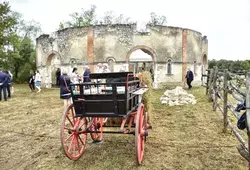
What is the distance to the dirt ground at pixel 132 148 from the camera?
4906 millimetres

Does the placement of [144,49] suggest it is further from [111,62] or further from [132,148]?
[132,148]

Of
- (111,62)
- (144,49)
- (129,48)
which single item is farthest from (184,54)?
(111,62)

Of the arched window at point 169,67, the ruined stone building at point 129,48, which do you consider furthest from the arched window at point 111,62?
the arched window at point 169,67

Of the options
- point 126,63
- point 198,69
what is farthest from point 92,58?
point 198,69

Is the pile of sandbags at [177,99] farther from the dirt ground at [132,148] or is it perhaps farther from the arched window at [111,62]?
the arched window at [111,62]

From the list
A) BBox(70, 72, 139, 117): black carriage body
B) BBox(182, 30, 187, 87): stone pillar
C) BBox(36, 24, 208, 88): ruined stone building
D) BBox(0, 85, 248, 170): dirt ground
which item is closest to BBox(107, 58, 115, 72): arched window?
BBox(36, 24, 208, 88): ruined stone building

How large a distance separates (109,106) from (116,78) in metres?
1.21

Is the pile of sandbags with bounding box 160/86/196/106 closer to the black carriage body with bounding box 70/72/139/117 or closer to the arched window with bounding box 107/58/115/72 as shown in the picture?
the black carriage body with bounding box 70/72/139/117

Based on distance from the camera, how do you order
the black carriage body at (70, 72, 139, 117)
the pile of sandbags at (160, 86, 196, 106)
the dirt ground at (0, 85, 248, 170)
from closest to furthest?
the black carriage body at (70, 72, 139, 117)
the dirt ground at (0, 85, 248, 170)
the pile of sandbags at (160, 86, 196, 106)

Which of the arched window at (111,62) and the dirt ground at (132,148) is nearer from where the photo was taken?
the dirt ground at (132,148)

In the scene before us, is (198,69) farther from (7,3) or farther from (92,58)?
(7,3)

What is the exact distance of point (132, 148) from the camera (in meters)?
5.79

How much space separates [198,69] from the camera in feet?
77.4

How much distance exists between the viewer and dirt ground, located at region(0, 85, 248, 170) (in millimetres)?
4906
